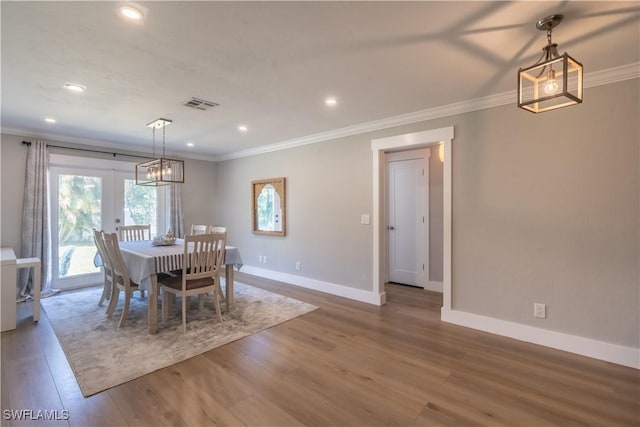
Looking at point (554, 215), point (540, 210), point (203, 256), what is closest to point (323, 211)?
point (203, 256)

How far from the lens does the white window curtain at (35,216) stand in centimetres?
412

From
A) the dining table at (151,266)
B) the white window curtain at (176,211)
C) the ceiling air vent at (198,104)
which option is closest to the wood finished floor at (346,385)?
the dining table at (151,266)

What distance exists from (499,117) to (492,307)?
1939 millimetres

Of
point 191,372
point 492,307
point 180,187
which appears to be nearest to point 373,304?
point 492,307

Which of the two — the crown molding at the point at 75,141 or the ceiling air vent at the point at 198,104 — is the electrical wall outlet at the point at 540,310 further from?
the crown molding at the point at 75,141

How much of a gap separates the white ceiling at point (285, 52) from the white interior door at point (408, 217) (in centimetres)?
170

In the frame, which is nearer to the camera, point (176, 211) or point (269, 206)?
point (269, 206)

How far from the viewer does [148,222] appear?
5.45m

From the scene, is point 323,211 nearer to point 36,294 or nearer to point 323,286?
point 323,286

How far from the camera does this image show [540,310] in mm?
2779

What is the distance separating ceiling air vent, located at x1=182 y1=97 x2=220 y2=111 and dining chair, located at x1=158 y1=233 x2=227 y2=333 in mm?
1395

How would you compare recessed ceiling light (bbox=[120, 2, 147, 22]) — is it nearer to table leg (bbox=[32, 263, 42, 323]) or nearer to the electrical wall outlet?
table leg (bbox=[32, 263, 42, 323])

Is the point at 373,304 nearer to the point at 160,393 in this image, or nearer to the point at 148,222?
the point at 160,393

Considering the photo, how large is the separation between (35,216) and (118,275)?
1961 mm
